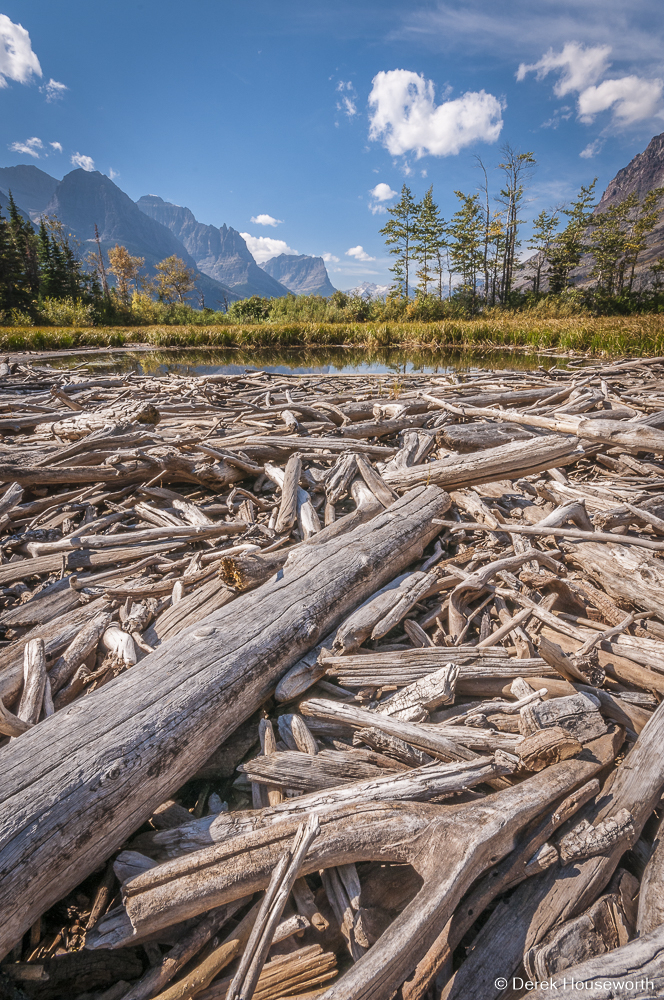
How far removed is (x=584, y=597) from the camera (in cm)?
246

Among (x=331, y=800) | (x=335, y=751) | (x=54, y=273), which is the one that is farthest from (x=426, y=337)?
(x=54, y=273)

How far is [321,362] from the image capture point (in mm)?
17703

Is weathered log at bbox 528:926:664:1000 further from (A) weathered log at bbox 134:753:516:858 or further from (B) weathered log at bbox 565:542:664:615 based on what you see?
(B) weathered log at bbox 565:542:664:615

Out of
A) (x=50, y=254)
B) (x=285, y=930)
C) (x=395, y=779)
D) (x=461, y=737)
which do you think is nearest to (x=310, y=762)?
(x=395, y=779)

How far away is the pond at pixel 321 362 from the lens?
13953mm

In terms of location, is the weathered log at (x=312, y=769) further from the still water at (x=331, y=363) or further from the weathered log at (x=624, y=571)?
the still water at (x=331, y=363)

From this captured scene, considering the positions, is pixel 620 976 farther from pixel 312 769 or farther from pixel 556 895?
pixel 312 769

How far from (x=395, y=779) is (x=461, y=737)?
0.37m

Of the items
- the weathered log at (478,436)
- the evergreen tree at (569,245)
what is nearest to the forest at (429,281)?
the evergreen tree at (569,245)

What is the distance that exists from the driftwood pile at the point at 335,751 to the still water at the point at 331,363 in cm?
960

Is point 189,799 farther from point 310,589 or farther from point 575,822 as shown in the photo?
point 575,822

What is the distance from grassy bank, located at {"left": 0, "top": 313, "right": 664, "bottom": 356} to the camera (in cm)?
1543

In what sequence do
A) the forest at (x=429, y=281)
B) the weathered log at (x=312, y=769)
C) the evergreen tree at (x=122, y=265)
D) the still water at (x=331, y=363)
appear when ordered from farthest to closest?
the evergreen tree at (x=122, y=265)
the forest at (x=429, y=281)
the still water at (x=331, y=363)
the weathered log at (x=312, y=769)

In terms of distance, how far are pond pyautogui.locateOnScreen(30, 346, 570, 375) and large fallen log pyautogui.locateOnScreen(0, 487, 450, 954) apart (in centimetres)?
1035
